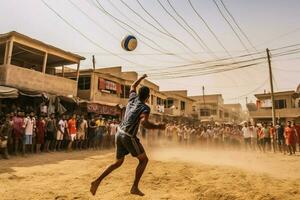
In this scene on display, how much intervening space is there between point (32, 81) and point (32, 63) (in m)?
5.02

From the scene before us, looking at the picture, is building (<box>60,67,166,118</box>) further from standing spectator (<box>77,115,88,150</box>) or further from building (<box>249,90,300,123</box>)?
building (<box>249,90,300,123</box>)

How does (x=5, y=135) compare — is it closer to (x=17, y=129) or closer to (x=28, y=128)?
(x=17, y=129)

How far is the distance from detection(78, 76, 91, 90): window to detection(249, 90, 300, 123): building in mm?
27269

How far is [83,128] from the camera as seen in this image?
1786 centimetres

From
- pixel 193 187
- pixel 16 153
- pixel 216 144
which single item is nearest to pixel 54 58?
pixel 16 153

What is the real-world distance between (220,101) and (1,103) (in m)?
63.1

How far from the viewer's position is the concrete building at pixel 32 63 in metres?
18.6

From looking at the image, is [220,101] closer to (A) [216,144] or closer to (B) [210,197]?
(A) [216,144]

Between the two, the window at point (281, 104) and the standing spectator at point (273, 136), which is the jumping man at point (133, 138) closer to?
the standing spectator at point (273, 136)

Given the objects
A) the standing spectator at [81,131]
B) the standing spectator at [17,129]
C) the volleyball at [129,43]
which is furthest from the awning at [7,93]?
the volleyball at [129,43]

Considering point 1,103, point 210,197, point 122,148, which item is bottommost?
point 210,197

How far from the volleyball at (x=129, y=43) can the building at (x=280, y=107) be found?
35.5 m

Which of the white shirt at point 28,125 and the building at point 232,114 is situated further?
the building at point 232,114

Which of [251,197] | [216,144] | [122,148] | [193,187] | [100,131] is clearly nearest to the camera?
[122,148]
